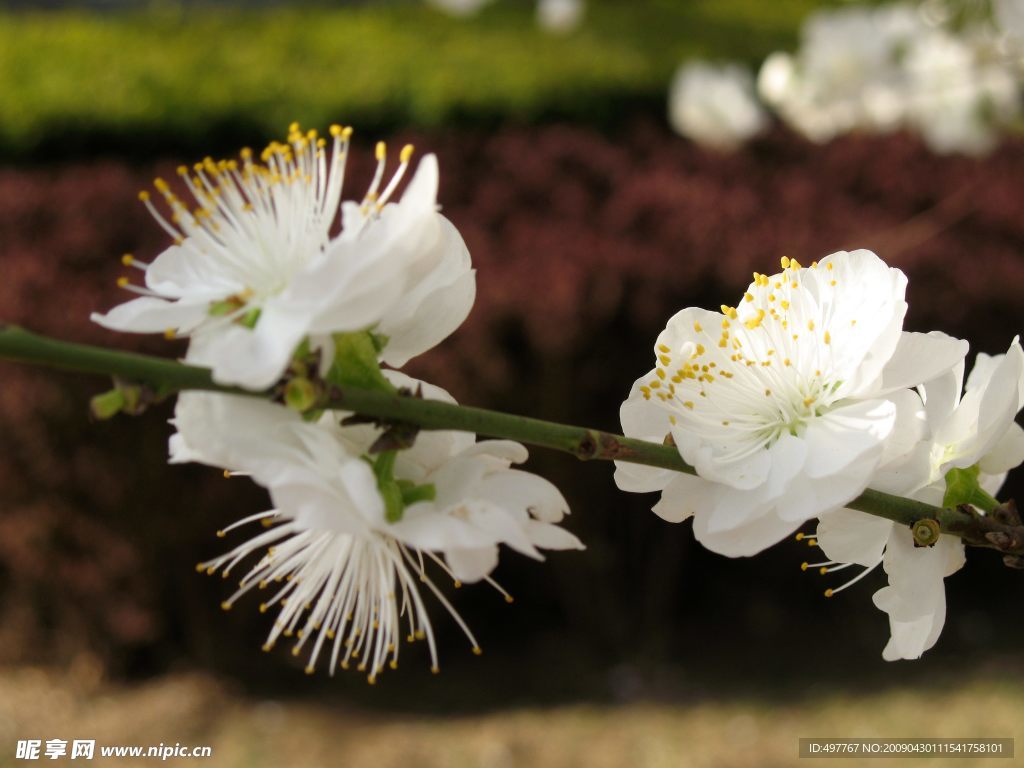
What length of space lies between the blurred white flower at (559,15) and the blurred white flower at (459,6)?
0.45 metres

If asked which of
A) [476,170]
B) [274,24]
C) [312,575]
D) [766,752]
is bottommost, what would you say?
[766,752]

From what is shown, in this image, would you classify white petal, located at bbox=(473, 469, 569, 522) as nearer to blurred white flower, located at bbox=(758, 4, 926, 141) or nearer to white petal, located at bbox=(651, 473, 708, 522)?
white petal, located at bbox=(651, 473, 708, 522)

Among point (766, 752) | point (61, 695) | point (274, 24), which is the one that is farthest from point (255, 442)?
point (274, 24)

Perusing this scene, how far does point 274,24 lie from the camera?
735 centimetres

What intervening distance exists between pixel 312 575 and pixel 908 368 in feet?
1.73

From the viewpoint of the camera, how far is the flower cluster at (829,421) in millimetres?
830

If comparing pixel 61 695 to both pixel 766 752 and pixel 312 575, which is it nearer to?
pixel 766 752

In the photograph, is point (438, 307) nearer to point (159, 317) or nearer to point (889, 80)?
point (159, 317)

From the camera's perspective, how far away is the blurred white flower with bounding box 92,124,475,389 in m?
0.70

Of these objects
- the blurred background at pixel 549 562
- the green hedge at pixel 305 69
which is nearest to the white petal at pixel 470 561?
the blurred background at pixel 549 562

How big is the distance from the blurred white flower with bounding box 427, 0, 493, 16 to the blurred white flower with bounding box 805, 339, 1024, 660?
6980 millimetres

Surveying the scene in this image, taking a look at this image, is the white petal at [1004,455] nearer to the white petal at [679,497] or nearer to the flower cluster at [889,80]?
the white petal at [679,497]

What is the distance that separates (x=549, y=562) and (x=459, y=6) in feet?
16.9

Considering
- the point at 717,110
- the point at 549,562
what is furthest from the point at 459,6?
the point at 549,562
